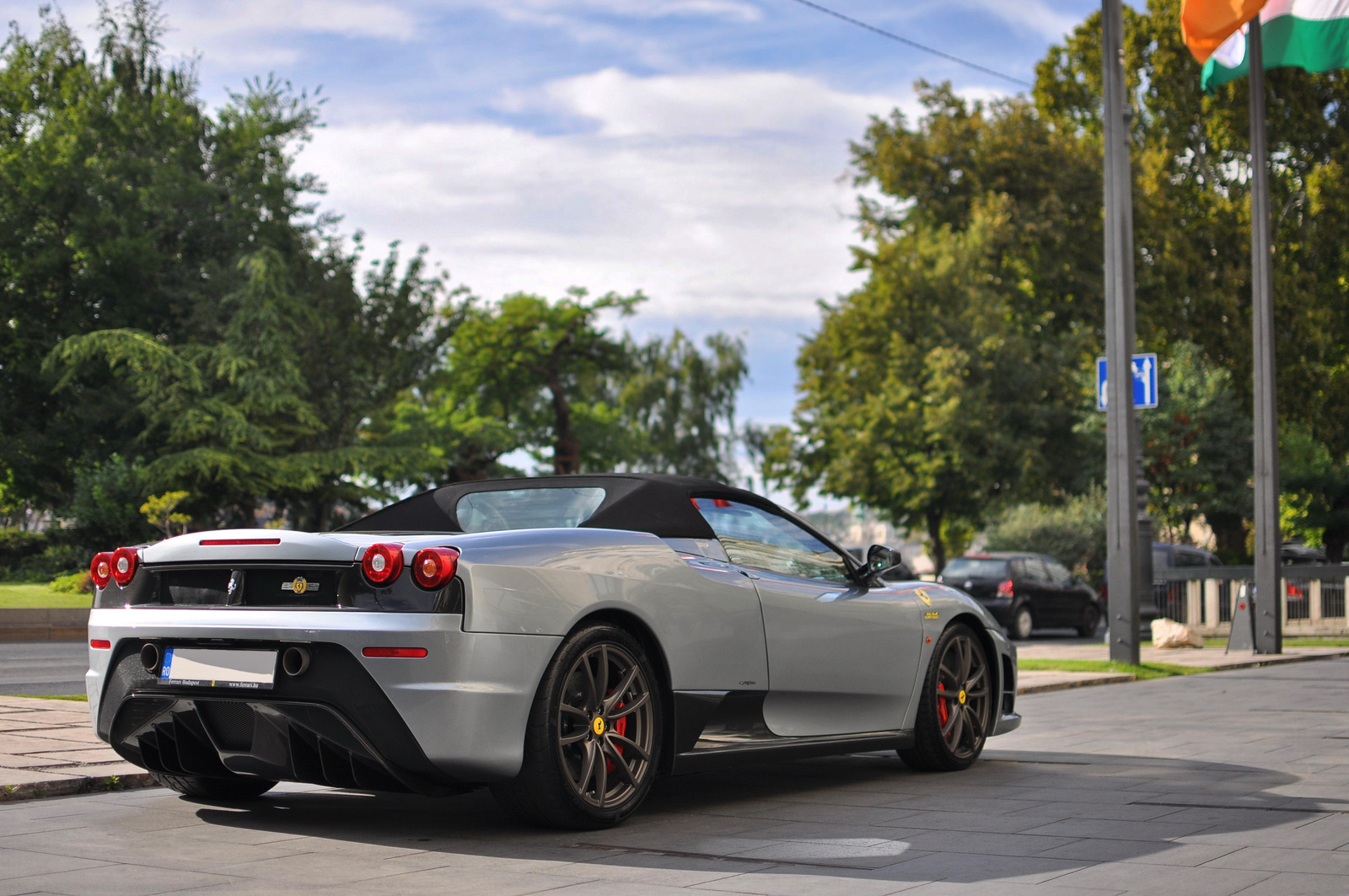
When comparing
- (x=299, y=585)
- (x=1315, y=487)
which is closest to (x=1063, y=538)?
(x=1315, y=487)

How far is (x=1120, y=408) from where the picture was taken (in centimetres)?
1608

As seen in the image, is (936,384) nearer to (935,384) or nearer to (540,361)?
(935,384)

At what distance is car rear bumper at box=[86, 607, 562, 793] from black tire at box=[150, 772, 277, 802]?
0.83m

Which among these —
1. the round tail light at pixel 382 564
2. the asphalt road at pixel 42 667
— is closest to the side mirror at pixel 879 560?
the round tail light at pixel 382 564

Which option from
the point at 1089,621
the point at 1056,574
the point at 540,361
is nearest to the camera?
the point at 1056,574

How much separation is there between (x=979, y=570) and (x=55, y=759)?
19.8 metres

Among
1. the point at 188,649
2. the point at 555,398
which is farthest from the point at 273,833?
the point at 555,398

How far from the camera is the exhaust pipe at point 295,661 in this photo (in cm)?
529

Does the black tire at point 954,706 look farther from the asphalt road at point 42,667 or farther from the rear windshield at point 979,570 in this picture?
the rear windshield at point 979,570

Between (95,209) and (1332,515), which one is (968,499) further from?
(95,209)

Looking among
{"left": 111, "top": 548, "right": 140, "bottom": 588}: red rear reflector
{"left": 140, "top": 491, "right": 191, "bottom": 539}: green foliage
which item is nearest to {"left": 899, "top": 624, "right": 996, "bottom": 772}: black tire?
{"left": 111, "top": 548, "right": 140, "bottom": 588}: red rear reflector

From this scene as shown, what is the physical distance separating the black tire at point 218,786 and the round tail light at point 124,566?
94 centimetres

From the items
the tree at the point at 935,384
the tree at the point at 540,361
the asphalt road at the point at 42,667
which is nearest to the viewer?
the asphalt road at the point at 42,667

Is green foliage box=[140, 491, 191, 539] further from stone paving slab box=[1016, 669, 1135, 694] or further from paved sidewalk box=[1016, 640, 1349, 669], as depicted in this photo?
stone paving slab box=[1016, 669, 1135, 694]
